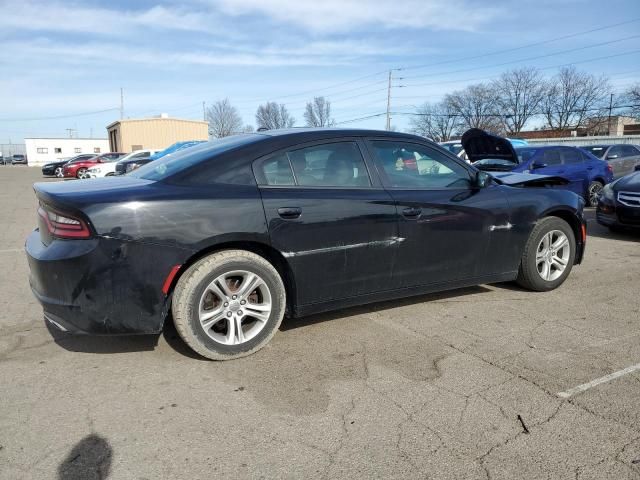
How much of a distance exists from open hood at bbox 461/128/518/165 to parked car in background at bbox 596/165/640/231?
1.84 m

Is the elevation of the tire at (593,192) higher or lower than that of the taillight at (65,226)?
lower

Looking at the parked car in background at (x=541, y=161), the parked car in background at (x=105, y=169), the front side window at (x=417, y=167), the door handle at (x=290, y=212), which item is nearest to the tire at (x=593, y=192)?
the parked car in background at (x=541, y=161)

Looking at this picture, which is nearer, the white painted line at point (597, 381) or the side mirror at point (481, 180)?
the white painted line at point (597, 381)

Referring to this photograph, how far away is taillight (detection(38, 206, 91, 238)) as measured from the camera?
2.93 meters

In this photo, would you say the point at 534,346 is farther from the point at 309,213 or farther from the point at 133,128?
the point at 133,128

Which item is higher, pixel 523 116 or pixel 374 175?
pixel 523 116

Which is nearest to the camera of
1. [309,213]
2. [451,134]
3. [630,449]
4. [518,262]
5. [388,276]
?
[630,449]

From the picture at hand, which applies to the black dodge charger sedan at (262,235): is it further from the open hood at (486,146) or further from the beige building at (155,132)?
the beige building at (155,132)

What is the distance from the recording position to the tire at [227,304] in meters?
3.17

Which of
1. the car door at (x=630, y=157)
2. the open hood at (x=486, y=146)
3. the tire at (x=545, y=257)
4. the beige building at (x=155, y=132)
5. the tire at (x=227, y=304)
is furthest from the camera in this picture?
the beige building at (x=155, y=132)

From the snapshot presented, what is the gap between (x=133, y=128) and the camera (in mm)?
54375

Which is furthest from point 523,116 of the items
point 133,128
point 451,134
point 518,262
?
point 518,262

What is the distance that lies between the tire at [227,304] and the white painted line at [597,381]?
1.85 meters

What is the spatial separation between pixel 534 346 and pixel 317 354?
5.12 ft
